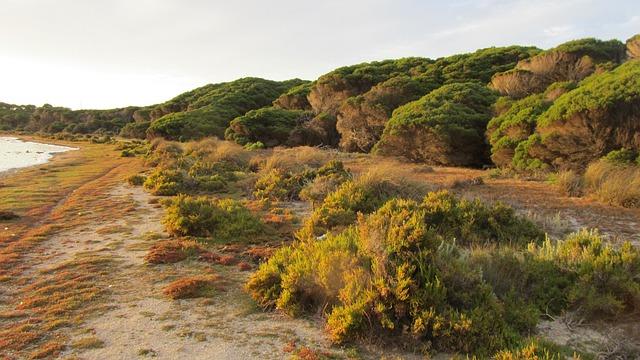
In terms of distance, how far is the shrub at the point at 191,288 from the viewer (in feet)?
21.1

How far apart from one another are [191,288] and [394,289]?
3.01 meters

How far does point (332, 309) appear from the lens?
18.1 feet

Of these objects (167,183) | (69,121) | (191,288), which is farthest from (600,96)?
(69,121)

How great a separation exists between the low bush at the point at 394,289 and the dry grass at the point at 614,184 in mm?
6041

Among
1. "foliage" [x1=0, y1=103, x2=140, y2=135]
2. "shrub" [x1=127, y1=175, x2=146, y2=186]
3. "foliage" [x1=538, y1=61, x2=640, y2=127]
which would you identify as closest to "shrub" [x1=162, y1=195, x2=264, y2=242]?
→ "shrub" [x1=127, y1=175, x2=146, y2=186]

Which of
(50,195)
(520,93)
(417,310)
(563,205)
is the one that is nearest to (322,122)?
(520,93)

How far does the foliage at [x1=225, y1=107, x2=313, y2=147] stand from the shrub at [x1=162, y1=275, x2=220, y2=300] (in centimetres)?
2301

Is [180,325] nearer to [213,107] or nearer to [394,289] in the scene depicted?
[394,289]

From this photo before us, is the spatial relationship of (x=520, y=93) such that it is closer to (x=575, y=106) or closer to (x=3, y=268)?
(x=575, y=106)

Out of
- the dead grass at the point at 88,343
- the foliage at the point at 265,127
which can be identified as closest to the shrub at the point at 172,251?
the dead grass at the point at 88,343

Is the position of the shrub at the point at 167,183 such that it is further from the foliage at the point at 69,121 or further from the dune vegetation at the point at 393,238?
the foliage at the point at 69,121

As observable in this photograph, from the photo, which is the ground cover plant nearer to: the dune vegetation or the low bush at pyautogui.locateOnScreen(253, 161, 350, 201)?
the dune vegetation

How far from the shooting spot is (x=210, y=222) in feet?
32.3

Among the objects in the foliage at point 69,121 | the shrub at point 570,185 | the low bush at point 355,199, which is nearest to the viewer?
the low bush at point 355,199
